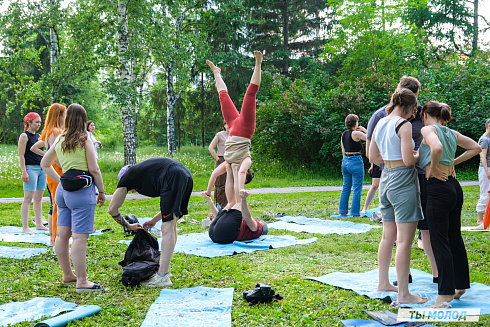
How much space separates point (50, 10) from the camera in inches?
644

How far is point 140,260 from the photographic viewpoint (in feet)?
16.7

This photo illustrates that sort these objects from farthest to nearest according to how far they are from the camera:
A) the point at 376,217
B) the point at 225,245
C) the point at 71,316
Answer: the point at 376,217 → the point at 225,245 → the point at 71,316

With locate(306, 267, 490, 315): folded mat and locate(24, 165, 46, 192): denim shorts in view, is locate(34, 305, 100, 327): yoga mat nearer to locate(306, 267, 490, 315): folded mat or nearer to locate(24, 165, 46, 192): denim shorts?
locate(306, 267, 490, 315): folded mat

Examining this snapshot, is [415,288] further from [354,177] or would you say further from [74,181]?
[354,177]

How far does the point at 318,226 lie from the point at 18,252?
16.4 feet

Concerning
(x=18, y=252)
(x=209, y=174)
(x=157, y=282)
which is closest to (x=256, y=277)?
(x=157, y=282)

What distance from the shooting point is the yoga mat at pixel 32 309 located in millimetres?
3859

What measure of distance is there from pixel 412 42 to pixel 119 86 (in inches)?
814

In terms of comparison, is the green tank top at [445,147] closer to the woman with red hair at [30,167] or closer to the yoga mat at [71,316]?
the yoga mat at [71,316]

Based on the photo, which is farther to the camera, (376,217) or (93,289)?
(376,217)

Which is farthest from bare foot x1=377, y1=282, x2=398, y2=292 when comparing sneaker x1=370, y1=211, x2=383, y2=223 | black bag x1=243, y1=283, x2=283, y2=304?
sneaker x1=370, y1=211, x2=383, y2=223

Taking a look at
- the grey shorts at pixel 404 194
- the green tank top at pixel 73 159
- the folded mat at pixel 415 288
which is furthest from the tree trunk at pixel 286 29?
the grey shorts at pixel 404 194

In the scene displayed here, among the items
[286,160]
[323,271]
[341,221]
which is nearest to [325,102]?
[286,160]

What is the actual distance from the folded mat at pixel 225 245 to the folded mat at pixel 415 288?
1.78 metres
